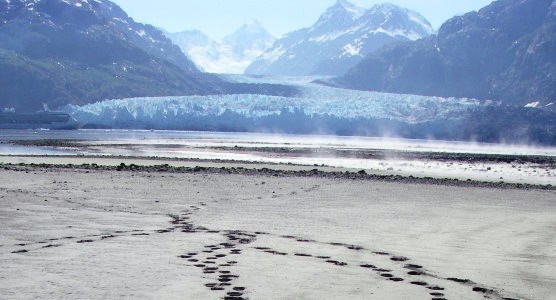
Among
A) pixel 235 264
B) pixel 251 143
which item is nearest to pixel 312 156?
pixel 251 143

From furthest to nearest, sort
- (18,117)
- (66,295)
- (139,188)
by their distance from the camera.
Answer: (18,117) → (139,188) → (66,295)

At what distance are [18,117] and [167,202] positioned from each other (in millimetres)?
156382

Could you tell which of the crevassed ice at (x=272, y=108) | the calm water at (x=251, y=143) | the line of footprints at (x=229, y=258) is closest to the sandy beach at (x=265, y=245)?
the line of footprints at (x=229, y=258)

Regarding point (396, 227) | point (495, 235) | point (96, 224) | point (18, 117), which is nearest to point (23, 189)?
point (96, 224)

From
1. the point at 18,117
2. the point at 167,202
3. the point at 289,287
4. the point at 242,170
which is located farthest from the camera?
the point at 18,117

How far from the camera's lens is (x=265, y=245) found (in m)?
12.8

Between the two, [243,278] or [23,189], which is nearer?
[243,278]

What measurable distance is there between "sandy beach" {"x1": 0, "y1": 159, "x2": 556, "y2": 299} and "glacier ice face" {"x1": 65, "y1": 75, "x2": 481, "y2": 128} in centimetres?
8983

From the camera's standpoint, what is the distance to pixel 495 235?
15.0 m

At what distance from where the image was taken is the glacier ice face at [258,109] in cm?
11331

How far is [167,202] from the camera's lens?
67.3ft

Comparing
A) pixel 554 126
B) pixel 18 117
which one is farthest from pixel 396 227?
pixel 18 117

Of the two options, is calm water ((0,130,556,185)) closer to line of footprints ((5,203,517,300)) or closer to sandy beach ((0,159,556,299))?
sandy beach ((0,159,556,299))

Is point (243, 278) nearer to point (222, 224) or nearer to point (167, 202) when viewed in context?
point (222, 224)
